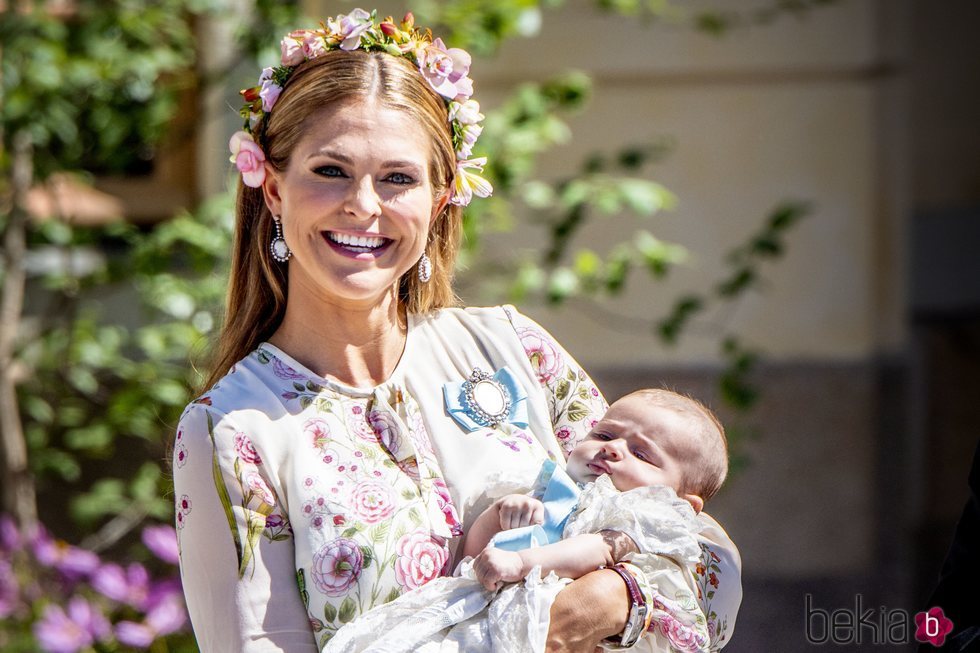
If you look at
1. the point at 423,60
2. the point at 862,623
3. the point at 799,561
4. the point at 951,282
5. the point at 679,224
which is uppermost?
the point at 423,60

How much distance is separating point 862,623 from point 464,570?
1.37 m

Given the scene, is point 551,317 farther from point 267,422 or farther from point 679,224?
point 267,422

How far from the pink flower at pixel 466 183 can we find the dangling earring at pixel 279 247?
32cm

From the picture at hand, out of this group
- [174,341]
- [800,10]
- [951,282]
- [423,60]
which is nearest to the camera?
[423,60]

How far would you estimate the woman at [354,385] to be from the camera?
81.6 inches

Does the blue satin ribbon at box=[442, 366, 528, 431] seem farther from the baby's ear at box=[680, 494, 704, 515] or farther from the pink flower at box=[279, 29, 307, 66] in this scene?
the pink flower at box=[279, 29, 307, 66]

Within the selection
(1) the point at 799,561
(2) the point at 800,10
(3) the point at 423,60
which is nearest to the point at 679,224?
(2) the point at 800,10

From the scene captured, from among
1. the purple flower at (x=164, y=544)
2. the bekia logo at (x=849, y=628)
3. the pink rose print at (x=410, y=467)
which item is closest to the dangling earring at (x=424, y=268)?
the pink rose print at (x=410, y=467)

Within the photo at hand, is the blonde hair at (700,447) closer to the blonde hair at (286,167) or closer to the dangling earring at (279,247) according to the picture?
the blonde hair at (286,167)

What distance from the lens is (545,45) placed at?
5.37 m

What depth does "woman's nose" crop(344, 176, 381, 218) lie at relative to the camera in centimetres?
217

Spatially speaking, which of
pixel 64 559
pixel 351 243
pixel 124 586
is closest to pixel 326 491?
pixel 351 243

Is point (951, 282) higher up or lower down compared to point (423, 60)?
lower down

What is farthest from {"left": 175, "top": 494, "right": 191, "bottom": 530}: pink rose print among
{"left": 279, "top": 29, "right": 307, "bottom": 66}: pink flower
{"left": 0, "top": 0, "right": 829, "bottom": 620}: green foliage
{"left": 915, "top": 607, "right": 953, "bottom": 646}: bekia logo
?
{"left": 0, "top": 0, "right": 829, "bottom": 620}: green foliage
